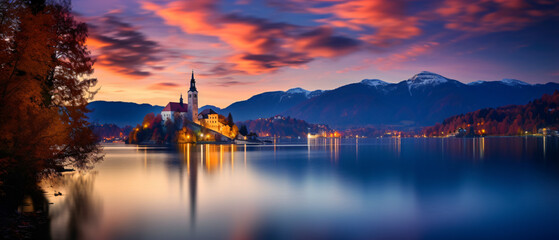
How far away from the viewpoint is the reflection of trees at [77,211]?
54.3 feet

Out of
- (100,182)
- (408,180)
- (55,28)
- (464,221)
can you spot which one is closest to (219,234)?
(464,221)

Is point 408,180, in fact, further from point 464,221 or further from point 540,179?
point 464,221

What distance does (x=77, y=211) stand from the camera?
2042 cm

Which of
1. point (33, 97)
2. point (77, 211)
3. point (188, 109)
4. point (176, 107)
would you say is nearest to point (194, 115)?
point (188, 109)

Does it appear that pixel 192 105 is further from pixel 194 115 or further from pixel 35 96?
pixel 35 96

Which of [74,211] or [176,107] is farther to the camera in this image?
[176,107]

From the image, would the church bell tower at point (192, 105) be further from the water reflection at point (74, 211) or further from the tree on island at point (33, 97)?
the tree on island at point (33, 97)

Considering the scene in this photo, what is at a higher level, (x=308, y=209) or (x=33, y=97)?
(x=33, y=97)

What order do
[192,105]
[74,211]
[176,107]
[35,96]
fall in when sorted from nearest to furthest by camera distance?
[35,96] < [74,211] < [176,107] < [192,105]

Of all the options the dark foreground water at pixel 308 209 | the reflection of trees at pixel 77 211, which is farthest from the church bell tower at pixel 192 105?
the reflection of trees at pixel 77 211

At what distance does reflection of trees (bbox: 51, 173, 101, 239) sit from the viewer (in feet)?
54.3

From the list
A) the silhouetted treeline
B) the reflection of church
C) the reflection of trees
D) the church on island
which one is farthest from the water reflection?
the reflection of church

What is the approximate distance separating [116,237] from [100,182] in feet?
67.2

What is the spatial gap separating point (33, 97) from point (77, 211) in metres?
5.79
